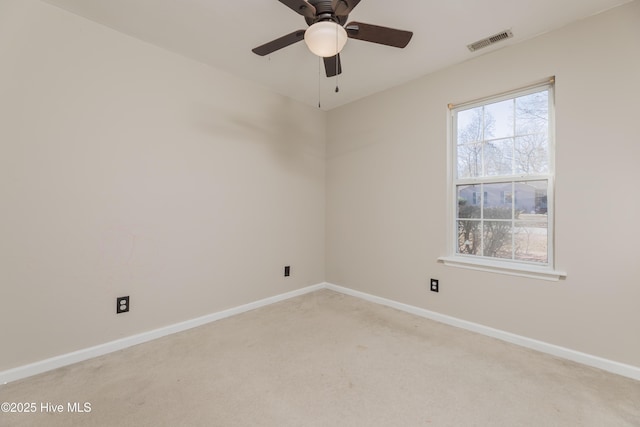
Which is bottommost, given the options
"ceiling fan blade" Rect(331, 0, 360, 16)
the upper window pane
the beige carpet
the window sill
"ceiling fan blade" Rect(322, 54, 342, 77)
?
the beige carpet

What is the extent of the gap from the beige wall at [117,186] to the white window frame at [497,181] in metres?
1.95

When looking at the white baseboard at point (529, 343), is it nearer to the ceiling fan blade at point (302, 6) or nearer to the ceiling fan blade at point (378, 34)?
the ceiling fan blade at point (378, 34)

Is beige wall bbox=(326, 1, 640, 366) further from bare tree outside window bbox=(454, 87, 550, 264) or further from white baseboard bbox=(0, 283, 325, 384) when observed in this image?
white baseboard bbox=(0, 283, 325, 384)

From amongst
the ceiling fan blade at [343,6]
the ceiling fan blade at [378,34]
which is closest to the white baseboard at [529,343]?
the ceiling fan blade at [378,34]

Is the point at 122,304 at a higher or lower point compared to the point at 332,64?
lower

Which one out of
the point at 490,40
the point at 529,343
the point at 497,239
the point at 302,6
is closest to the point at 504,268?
the point at 497,239

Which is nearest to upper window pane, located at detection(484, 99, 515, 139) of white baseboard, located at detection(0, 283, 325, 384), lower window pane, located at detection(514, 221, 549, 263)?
lower window pane, located at detection(514, 221, 549, 263)

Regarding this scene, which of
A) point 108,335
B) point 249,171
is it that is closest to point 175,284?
point 108,335

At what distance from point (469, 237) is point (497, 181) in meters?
0.59

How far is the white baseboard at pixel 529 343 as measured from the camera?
73.0 inches

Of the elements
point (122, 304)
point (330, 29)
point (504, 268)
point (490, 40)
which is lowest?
point (122, 304)

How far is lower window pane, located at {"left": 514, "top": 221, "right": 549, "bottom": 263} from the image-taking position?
7.42 feet

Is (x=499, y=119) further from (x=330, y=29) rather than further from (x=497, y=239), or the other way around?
(x=330, y=29)

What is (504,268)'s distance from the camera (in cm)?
235
